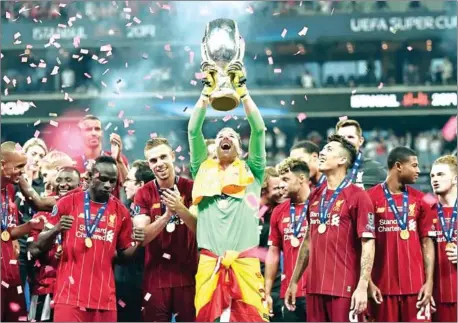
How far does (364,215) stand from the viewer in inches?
248

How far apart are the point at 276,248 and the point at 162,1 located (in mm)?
12448

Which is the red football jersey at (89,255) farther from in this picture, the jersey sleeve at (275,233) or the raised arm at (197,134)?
the jersey sleeve at (275,233)

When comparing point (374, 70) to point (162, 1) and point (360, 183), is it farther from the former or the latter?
point (360, 183)

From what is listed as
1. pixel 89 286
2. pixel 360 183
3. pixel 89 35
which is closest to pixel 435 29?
pixel 89 35

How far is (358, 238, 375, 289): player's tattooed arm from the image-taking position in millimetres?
6162

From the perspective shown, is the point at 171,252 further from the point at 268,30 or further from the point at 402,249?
the point at 268,30

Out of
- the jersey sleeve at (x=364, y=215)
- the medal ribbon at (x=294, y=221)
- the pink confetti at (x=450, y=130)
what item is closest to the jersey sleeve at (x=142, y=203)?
the medal ribbon at (x=294, y=221)

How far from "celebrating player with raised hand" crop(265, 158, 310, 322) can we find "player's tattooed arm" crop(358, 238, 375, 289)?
0.66 meters

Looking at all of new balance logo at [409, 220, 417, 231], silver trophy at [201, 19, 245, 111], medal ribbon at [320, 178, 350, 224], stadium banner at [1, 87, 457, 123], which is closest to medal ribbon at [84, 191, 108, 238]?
silver trophy at [201, 19, 245, 111]

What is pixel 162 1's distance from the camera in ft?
62.0

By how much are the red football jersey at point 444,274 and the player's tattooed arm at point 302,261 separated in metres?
0.86

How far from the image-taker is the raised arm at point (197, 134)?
20.2 ft

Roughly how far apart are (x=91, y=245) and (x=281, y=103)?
13.5m

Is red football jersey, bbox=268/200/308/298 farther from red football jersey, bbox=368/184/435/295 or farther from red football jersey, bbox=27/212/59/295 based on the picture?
red football jersey, bbox=27/212/59/295
